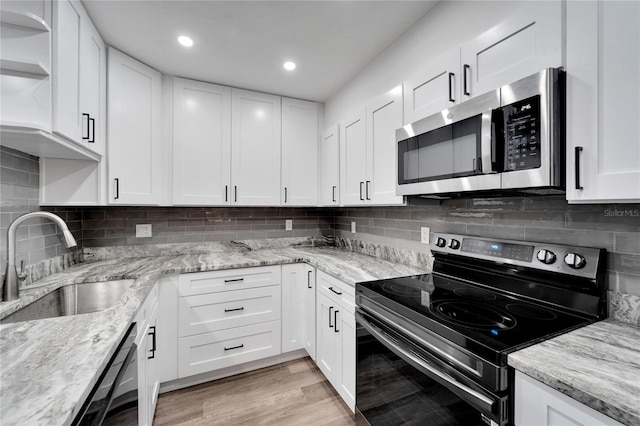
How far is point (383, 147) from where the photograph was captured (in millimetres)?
1832

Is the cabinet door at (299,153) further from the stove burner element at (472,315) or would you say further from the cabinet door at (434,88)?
the stove burner element at (472,315)

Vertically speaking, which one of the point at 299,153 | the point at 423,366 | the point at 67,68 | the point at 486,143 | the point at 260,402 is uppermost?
the point at 67,68

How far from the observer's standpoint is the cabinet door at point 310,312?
2264mm

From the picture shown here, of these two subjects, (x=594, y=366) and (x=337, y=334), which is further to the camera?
(x=337, y=334)

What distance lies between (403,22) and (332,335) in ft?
6.86

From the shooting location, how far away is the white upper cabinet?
6.77ft

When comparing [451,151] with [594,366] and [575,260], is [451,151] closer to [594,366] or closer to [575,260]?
A: [575,260]

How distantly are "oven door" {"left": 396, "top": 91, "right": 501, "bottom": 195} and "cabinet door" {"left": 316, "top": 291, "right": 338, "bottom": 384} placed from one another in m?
1.00

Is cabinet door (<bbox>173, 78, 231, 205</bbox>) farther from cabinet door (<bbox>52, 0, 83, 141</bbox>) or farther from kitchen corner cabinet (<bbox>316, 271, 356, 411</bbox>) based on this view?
kitchen corner cabinet (<bbox>316, 271, 356, 411</bbox>)

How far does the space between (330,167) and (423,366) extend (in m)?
1.88

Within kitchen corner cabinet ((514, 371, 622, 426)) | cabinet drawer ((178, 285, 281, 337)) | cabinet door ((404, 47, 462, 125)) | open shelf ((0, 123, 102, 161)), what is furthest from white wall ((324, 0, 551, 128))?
open shelf ((0, 123, 102, 161))

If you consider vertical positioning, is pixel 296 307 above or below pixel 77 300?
below

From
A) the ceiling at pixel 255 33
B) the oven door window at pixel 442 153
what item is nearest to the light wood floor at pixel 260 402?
the oven door window at pixel 442 153

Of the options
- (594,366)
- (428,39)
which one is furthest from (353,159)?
(594,366)
